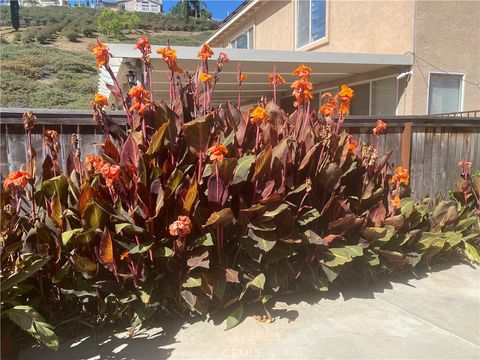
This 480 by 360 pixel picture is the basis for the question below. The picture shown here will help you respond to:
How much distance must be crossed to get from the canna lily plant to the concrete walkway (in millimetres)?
163

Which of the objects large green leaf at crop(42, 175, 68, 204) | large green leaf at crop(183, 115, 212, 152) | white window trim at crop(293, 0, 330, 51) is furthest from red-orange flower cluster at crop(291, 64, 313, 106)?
white window trim at crop(293, 0, 330, 51)

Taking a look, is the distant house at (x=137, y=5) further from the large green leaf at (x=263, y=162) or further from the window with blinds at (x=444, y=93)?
the large green leaf at (x=263, y=162)

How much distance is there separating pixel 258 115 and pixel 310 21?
36.5 ft

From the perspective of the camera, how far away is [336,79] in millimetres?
11922

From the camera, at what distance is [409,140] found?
18.9 ft

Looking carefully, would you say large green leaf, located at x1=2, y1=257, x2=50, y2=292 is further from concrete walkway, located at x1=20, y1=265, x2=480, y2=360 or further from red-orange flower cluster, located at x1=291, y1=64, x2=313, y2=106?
red-orange flower cluster, located at x1=291, y1=64, x2=313, y2=106

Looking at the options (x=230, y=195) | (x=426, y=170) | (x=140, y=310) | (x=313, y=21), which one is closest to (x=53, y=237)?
(x=140, y=310)

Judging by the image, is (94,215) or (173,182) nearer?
(94,215)

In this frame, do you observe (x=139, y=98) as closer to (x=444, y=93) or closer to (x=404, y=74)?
(x=404, y=74)

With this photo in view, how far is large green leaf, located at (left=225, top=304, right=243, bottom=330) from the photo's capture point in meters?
2.88

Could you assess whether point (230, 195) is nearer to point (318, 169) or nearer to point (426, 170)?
point (318, 169)

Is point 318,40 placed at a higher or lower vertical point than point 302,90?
higher

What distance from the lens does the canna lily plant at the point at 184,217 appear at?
2.69 meters

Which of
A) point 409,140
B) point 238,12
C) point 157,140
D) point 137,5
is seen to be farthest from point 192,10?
point 157,140
